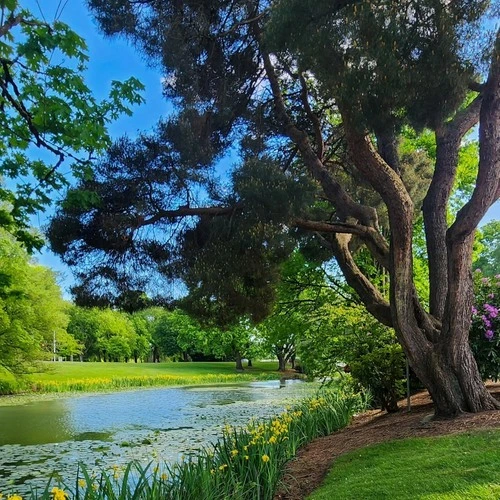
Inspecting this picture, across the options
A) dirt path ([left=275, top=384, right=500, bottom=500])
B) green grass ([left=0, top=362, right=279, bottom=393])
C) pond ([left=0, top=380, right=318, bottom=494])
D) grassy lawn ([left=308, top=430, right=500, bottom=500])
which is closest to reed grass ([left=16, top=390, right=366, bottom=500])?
dirt path ([left=275, top=384, right=500, bottom=500])

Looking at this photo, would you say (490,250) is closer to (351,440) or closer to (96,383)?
(96,383)

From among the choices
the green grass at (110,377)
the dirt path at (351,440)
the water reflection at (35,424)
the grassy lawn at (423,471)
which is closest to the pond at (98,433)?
the water reflection at (35,424)

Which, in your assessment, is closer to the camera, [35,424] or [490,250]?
[35,424]

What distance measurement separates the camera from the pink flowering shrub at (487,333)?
280 inches

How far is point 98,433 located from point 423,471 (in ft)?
28.7

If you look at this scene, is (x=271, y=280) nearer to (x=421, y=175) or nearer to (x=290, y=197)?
(x=290, y=197)

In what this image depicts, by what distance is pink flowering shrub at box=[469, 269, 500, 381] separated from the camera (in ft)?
23.3

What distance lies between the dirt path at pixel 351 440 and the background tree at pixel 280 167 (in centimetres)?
41

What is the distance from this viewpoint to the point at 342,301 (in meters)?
12.7

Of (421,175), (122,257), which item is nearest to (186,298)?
(122,257)

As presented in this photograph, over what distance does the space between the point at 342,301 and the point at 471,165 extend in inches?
225

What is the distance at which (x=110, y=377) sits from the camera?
1243 inches

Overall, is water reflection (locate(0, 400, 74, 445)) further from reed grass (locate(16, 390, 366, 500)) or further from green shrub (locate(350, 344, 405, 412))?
green shrub (locate(350, 344, 405, 412))

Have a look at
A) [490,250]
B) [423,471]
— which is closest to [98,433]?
[423,471]
